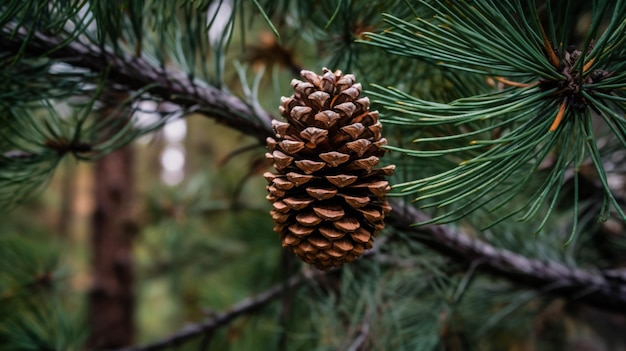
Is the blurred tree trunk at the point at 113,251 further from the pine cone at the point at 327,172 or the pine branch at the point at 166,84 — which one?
the pine cone at the point at 327,172

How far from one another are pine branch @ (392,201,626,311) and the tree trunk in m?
1.47

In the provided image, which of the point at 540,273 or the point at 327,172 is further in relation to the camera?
the point at 540,273

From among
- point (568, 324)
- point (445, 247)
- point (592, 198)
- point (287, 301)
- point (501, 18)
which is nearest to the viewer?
point (501, 18)

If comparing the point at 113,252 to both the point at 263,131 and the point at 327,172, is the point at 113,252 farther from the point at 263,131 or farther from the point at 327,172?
the point at 327,172

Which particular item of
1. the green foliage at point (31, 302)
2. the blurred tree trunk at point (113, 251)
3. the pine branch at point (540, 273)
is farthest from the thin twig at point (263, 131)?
the blurred tree trunk at point (113, 251)

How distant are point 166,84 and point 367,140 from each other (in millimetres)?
341

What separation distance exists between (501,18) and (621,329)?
1.61 meters

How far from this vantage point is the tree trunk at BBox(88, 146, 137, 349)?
1.76 metres

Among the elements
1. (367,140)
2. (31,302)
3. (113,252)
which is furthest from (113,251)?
(367,140)

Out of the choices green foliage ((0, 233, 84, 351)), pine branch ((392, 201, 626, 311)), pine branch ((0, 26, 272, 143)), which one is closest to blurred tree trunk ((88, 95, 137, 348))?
green foliage ((0, 233, 84, 351))

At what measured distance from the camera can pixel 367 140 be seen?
1.28 ft

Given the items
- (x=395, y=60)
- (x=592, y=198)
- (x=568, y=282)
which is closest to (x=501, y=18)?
(x=395, y=60)

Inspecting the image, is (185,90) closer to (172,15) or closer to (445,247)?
(172,15)

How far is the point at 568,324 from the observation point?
5.56ft
